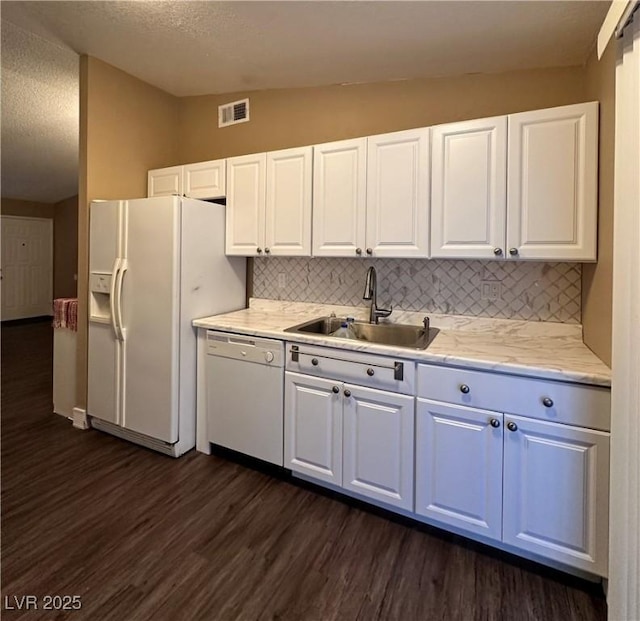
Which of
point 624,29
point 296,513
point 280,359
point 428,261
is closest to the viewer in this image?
point 624,29

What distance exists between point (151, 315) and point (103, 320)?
51 centimetres

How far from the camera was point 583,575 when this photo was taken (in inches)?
61.4

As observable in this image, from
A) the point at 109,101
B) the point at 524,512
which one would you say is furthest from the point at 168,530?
the point at 109,101

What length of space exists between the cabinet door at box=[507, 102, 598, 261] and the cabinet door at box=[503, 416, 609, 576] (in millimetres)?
831

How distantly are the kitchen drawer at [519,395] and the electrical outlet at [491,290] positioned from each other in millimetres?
748

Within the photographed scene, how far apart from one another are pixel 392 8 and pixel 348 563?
2626 millimetres

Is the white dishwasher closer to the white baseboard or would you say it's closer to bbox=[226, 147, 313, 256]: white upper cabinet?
bbox=[226, 147, 313, 256]: white upper cabinet

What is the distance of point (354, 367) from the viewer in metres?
1.95

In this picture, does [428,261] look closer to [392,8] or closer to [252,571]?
[392,8]

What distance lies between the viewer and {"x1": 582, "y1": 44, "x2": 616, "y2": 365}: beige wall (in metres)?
1.54

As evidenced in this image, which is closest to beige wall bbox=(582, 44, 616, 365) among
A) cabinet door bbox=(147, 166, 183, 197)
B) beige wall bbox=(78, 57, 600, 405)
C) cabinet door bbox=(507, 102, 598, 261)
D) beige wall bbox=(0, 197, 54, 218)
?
cabinet door bbox=(507, 102, 598, 261)

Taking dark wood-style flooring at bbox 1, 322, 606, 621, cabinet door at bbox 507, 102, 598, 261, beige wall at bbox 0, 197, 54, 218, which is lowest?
dark wood-style flooring at bbox 1, 322, 606, 621

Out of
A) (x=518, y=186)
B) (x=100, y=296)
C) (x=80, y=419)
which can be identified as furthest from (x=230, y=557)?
(x=518, y=186)

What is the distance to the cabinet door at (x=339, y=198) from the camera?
2.24 meters
